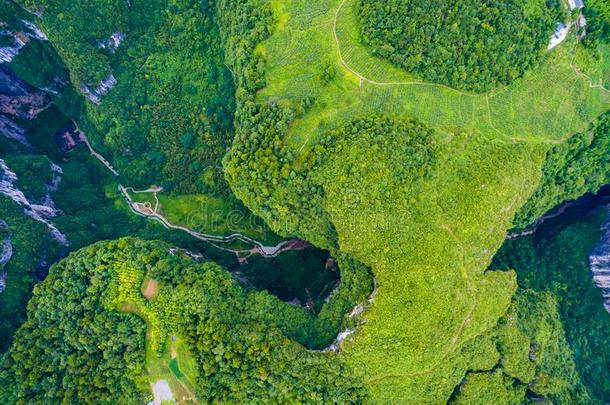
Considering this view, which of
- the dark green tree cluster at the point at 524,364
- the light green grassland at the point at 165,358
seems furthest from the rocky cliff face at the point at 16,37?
the dark green tree cluster at the point at 524,364

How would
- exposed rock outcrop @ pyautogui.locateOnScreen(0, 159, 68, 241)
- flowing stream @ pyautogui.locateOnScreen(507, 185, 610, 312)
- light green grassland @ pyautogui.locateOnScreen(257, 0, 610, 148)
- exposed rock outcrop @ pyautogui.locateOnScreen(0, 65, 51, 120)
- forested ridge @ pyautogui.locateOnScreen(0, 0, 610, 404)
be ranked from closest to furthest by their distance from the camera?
forested ridge @ pyautogui.locateOnScreen(0, 0, 610, 404), light green grassland @ pyautogui.locateOnScreen(257, 0, 610, 148), exposed rock outcrop @ pyautogui.locateOnScreen(0, 159, 68, 241), flowing stream @ pyautogui.locateOnScreen(507, 185, 610, 312), exposed rock outcrop @ pyautogui.locateOnScreen(0, 65, 51, 120)

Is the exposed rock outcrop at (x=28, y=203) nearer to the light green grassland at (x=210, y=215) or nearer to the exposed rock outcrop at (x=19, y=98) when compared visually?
the exposed rock outcrop at (x=19, y=98)

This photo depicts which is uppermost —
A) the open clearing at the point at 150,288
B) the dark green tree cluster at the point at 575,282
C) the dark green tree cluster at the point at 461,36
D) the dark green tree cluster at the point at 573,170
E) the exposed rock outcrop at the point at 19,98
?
the exposed rock outcrop at the point at 19,98

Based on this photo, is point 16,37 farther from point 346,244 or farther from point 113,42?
point 346,244

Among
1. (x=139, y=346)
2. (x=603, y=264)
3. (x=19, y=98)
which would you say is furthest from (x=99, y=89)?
(x=603, y=264)

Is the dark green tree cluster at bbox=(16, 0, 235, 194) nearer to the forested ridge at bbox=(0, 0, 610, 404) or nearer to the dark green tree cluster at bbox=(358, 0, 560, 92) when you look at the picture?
the forested ridge at bbox=(0, 0, 610, 404)

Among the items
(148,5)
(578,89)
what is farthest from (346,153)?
(148,5)

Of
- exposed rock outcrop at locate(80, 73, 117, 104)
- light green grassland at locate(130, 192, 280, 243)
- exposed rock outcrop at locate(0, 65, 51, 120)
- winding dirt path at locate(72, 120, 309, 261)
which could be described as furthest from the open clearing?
exposed rock outcrop at locate(0, 65, 51, 120)
